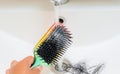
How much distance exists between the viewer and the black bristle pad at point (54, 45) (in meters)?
0.49

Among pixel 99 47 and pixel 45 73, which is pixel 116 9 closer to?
pixel 99 47

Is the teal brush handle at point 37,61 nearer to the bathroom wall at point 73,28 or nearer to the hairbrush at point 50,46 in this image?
the hairbrush at point 50,46

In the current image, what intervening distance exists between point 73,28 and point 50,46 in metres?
0.16

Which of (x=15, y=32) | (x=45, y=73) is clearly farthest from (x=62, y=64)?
(x=15, y=32)

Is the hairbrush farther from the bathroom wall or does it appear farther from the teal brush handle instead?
the bathroom wall

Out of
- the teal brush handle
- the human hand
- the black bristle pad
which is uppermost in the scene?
the black bristle pad

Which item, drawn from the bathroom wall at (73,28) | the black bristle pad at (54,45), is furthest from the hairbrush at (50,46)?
the bathroom wall at (73,28)

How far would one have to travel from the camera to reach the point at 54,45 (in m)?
0.50

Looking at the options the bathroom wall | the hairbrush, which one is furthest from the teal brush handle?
the bathroom wall

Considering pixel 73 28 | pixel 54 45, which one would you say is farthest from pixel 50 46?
pixel 73 28

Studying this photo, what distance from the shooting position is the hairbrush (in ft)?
1.60

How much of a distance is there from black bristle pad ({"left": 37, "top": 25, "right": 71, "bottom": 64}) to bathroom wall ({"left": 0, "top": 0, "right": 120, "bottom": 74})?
126 mm

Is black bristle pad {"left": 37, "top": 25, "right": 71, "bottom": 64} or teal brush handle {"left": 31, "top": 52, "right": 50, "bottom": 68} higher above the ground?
black bristle pad {"left": 37, "top": 25, "right": 71, "bottom": 64}

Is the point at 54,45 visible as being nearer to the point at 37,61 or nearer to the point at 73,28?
the point at 37,61
